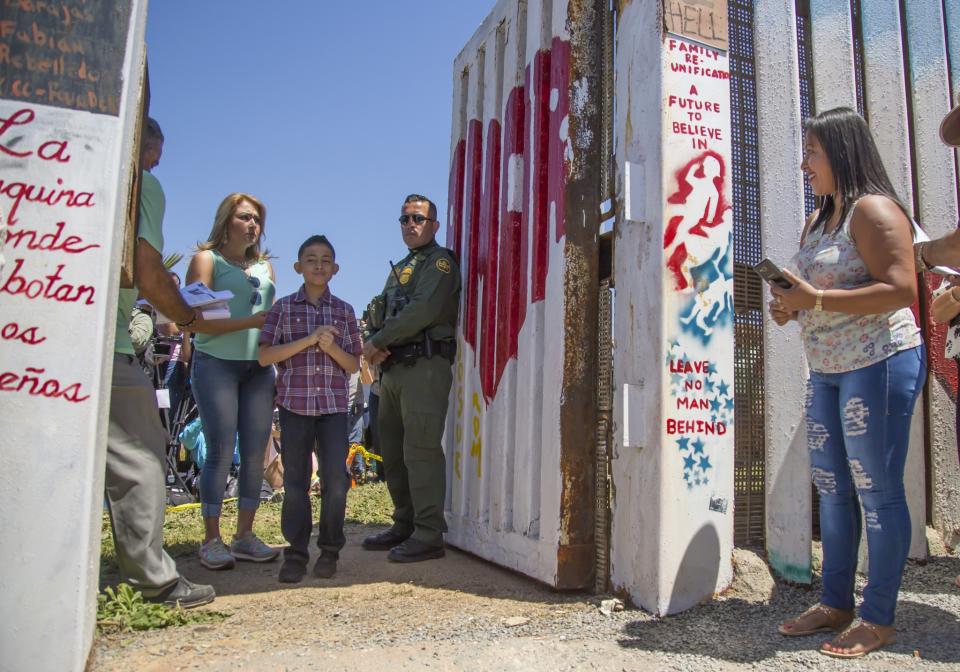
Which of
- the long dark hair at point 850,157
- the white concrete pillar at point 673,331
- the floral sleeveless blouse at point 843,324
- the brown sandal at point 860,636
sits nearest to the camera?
the brown sandal at point 860,636

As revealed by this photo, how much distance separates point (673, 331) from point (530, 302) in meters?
0.93

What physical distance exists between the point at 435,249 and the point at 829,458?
2.59m

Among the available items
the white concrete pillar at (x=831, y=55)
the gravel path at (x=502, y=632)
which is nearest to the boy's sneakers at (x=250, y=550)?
the gravel path at (x=502, y=632)

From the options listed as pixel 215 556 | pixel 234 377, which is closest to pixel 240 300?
pixel 234 377

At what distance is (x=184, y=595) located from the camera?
117 inches

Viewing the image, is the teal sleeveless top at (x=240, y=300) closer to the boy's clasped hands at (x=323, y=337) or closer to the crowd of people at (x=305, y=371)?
the crowd of people at (x=305, y=371)

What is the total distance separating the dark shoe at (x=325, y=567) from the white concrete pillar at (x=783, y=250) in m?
2.08

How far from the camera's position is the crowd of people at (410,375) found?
2455mm

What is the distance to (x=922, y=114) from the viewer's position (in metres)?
3.79

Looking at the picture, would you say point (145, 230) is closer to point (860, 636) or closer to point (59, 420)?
point (59, 420)

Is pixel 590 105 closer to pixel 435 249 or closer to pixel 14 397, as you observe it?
pixel 435 249

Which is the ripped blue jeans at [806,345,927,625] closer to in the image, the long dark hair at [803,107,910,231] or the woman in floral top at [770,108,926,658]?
the woman in floral top at [770,108,926,658]

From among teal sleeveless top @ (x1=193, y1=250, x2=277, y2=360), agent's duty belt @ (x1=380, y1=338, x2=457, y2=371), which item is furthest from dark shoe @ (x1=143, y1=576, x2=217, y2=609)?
agent's duty belt @ (x1=380, y1=338, x2=457, y2=371)

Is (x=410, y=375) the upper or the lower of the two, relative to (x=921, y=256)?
lower
